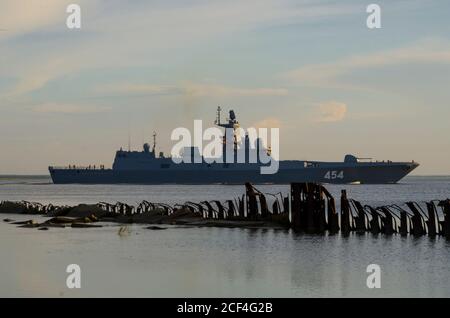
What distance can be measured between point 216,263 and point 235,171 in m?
141

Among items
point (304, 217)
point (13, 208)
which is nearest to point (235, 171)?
point (13, 208)

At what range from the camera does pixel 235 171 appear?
171500mm

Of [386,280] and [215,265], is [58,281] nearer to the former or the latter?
[215,265]

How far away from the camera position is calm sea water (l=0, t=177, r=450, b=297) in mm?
23688

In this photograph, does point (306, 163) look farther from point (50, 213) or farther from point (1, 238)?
point (1, 238)

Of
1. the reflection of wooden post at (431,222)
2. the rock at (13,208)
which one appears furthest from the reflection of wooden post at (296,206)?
the rock at (13,208)

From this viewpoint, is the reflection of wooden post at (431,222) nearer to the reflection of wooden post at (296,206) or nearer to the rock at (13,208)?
the reflection of wooden post at (296,206)
